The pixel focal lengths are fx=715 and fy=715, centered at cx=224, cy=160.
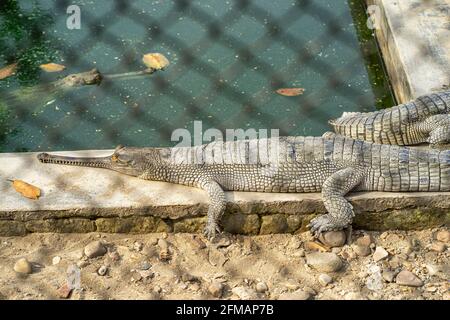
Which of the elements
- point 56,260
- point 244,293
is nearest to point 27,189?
point 56,260

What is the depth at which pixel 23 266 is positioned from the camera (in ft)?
12.7

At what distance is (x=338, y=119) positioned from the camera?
5332mm

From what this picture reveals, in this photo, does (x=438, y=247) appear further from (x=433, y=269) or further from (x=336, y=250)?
(x=336, y=250)

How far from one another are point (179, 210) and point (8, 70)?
2641 millimetres

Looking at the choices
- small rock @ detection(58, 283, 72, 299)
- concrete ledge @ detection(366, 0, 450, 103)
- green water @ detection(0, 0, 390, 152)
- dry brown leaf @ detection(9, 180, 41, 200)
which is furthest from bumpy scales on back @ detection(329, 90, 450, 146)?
small rock @ detection(58, 283, 72, 299)

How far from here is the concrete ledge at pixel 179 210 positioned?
4.09 meters

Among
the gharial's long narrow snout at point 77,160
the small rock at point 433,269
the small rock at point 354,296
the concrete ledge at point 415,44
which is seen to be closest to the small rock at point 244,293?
the small rock at point 354,296

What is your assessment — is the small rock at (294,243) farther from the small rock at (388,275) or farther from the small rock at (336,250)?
the small rock at (388,275)

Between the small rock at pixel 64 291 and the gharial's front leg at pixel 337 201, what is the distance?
1397 mm

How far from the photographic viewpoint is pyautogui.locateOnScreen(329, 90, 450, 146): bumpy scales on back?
4.97 metres

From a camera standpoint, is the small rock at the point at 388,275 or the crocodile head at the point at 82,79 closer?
the small rock at the point at 388,275

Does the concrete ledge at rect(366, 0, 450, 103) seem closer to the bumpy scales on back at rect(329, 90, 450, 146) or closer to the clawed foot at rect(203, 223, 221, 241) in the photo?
the bumpy scales on back at rect(329, 90, 450, 146)
